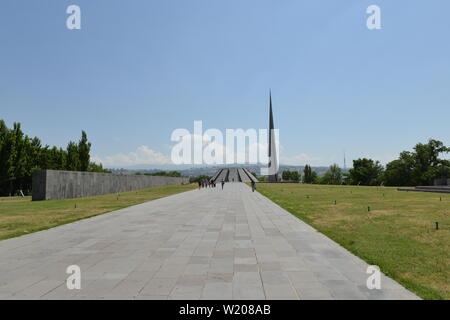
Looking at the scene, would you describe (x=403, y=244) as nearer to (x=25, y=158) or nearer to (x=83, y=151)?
(x=25, y=158)

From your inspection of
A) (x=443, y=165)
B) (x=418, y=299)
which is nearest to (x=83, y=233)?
(x=418, y=299)

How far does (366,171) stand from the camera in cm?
7869

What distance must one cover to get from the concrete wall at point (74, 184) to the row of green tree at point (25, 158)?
9.38 metres

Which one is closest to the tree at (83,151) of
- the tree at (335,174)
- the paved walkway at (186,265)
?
the paved walkway at (186,265)

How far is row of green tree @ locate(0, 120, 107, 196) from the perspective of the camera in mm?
36281

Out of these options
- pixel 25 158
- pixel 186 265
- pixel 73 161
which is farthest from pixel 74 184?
pixel 186 265

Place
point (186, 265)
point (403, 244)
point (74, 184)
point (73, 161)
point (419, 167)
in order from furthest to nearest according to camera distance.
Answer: point (419, 167) → point (73, 161) → point (74, 184) → point (403, 244) → point (186, 265)

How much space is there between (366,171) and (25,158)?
79770 millimetres

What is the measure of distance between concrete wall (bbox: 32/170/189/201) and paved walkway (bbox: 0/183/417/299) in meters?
18.4
